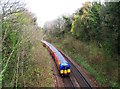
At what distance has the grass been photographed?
699 inches

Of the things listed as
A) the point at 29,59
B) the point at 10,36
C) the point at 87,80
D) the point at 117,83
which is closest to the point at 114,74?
the point at 117,83

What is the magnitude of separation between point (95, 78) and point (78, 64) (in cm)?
528

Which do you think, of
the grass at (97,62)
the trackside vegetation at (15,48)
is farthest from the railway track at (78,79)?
the trackside vegetation at (15,48)

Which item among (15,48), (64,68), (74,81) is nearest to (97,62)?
(74,81)

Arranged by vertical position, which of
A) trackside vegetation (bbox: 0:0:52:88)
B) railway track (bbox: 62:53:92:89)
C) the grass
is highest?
trackside vegetation (bbox: 0:0:52:88)

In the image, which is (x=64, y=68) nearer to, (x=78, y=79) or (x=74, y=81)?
(x=74, y=81)

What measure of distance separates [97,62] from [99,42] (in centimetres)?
454

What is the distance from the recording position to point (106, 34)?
2092 cm

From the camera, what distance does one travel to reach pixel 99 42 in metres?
25.2

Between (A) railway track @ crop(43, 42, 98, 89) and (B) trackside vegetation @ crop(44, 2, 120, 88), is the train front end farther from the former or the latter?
(B) trackside vegetation @ crop(44, 2, 120, 88)

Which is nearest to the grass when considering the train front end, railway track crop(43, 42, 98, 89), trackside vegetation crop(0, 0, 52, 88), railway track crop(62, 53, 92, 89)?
railway track crop(43, 42, 98, 89)

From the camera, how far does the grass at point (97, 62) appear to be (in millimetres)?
17750

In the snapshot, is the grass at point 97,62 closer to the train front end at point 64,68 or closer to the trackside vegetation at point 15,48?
the train front end at point 64,68

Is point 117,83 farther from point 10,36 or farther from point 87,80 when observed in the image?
point 10,36
